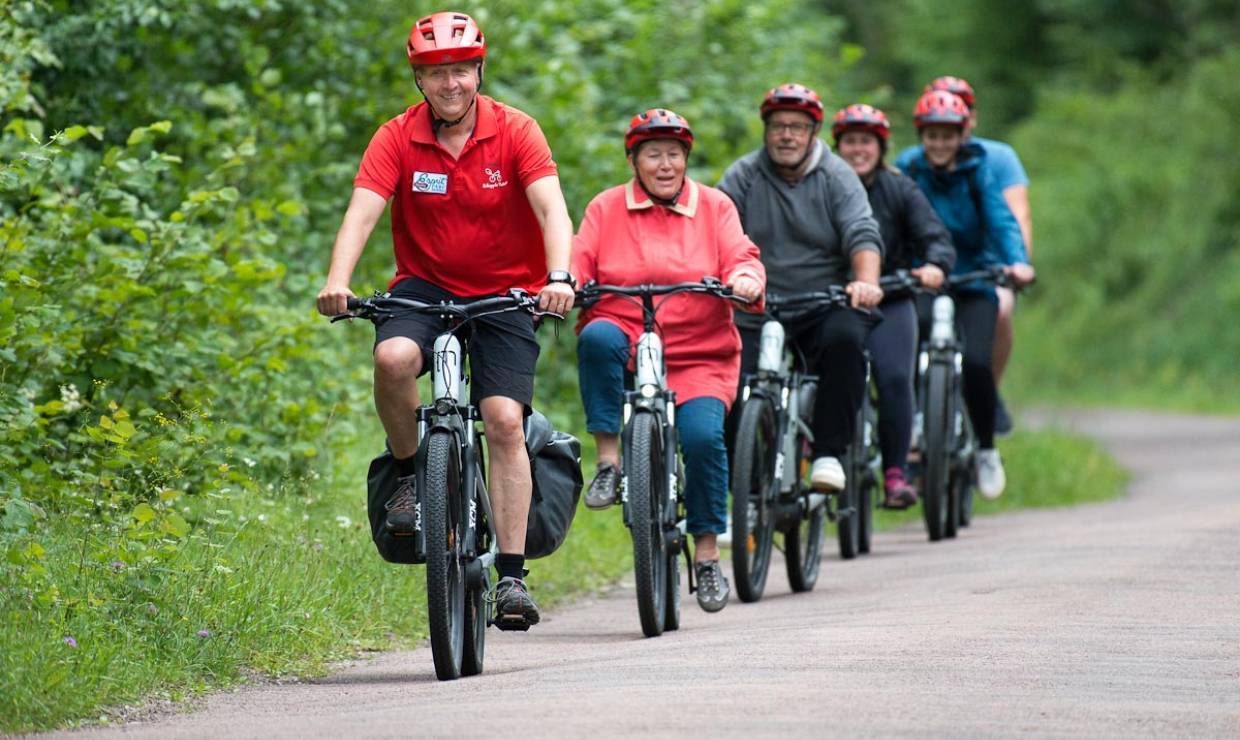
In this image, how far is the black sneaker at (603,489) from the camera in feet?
31.9

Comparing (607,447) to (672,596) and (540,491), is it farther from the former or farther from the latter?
(540,491)

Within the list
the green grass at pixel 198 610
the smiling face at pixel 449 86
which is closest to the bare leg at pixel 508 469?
the green grass at pixel 198 610

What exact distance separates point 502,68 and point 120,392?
18.4 feet

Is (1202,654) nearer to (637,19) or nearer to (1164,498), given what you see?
(1164,498)

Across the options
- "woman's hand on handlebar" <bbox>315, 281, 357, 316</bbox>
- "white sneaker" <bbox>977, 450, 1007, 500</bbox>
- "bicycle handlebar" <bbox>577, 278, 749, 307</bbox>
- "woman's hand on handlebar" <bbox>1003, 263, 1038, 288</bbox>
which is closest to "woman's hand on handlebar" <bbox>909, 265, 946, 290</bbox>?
"woman's hand on handlebar" <bbox>1003, 263, 1038, 288</bbox>

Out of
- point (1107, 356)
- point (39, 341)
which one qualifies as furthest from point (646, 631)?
point (1107, 356)

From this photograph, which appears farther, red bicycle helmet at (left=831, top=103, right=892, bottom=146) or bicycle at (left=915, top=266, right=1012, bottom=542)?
bicycle at (left=915, top=266, right=1012, bottom=542)

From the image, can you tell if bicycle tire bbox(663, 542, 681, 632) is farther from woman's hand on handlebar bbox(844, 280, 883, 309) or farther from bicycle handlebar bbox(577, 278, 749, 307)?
woman's hand on handlebar bbox(844, 280, 883, 309)

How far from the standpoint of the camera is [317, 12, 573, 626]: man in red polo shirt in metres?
8.28

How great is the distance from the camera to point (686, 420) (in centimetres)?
998

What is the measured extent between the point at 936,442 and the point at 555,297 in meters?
6.01

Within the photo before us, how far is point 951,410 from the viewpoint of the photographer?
1384 cm

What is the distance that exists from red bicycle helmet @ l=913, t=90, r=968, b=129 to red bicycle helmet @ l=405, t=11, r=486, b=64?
Answer: 6.22 metres

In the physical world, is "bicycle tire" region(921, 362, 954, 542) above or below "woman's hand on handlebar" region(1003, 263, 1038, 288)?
below
